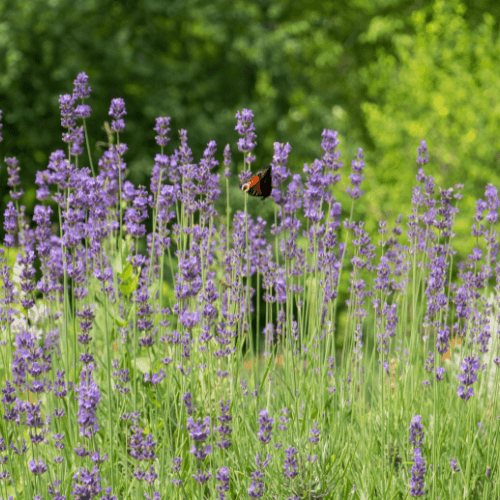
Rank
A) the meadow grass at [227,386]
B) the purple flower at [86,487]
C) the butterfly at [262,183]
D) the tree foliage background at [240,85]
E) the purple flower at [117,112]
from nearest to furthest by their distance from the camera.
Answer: the purple flower at [86,487]
the meadow grass at [227,386]
the butterfly at [262,183]
the purple flower at [117,112]
the tree foliage background at [240,85]

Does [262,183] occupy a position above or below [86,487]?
above

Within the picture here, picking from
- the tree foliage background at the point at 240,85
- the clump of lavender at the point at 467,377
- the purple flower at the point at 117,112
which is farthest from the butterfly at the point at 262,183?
the tree foliage background at the point at 240,85

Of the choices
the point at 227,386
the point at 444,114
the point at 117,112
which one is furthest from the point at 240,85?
the point at 227,386

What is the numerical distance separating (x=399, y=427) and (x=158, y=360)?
1.29 meters

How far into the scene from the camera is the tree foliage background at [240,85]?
1004cm

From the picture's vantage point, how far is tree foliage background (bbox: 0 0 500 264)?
10039 mm

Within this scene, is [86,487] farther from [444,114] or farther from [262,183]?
[444,114]

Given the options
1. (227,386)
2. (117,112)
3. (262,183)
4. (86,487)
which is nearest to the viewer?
(86,487)

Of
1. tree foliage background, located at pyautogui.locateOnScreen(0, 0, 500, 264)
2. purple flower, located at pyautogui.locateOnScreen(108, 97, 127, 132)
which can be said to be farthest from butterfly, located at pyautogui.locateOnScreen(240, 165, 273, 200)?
tree foliage background, located at pyautogui.locateOnScreen(0, 0, 500, 264)

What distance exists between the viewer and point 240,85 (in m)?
13.0

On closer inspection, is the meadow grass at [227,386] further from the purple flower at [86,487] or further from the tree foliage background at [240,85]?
the tree foliage background at [240,85]

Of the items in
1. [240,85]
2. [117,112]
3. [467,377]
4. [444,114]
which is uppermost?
[240,85]

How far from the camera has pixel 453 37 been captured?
10.9 m

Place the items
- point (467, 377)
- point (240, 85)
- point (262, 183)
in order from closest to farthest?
point (467, 377)
point (262, 183)
point (240, 85)
